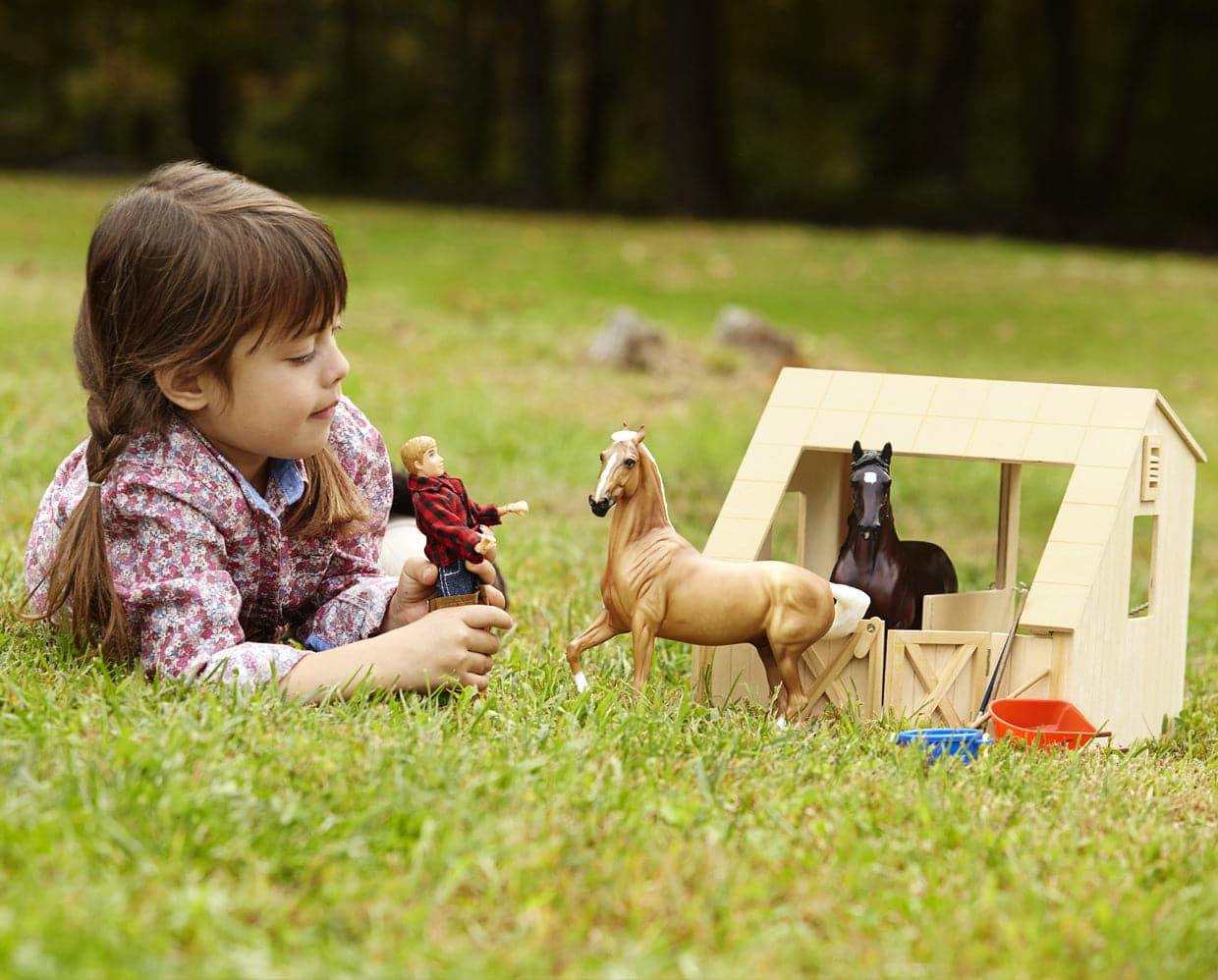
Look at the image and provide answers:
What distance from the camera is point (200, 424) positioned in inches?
127

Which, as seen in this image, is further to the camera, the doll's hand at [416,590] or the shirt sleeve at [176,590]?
the doll's hand at [416,590]

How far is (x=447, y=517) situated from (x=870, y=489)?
37.3 inches

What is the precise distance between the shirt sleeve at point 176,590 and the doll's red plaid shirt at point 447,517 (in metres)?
0.38

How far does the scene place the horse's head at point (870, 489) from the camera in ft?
10.8

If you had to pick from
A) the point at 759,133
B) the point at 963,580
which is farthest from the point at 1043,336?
the point at 759,133

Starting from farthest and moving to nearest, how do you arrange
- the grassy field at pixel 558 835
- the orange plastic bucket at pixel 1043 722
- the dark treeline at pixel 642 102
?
the dark treeline at pixel 642 102, the orange plastic bucket at pixel 1043 722, the grassy field at pixel 558 835

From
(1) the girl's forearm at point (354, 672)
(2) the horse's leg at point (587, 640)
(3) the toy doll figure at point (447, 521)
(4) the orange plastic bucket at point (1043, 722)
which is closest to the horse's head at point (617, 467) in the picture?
(3) the toy doll figure at point (447, 521)

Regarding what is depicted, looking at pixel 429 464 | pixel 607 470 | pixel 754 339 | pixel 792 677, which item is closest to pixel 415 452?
pixel 429 464

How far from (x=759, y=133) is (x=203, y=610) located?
32601 mm

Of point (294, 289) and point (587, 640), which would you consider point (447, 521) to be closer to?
point (587, 640)

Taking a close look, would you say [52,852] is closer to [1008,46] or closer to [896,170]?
[896,170]

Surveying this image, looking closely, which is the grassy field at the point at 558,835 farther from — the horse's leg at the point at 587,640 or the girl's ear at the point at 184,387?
the girl's ear at the point at 184,387

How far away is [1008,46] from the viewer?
113ft

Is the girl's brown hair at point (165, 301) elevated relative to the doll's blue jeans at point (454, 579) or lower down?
elevated
